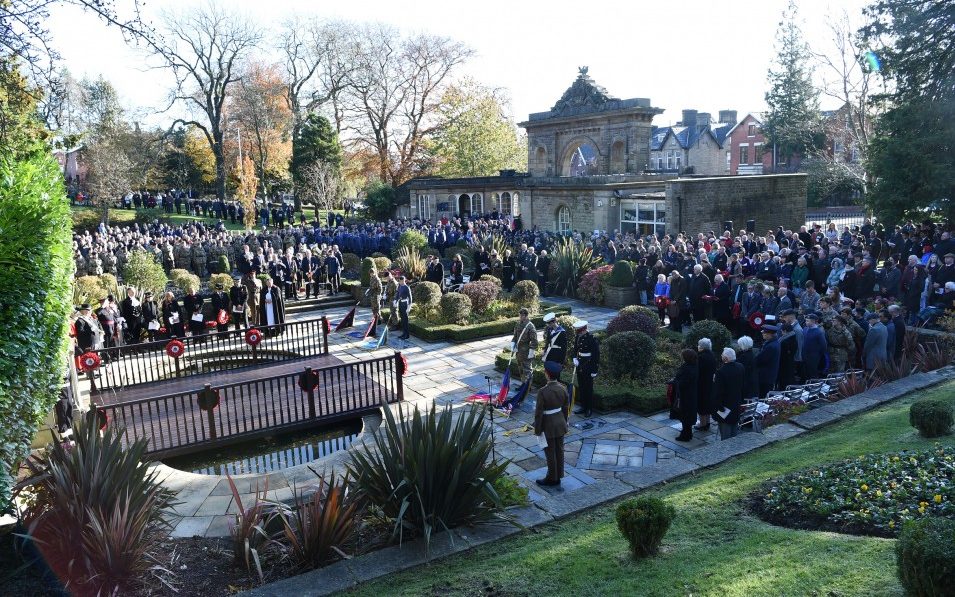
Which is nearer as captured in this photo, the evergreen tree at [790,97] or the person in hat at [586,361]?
the person in hat at [586,361]

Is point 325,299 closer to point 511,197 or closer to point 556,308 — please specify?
point 556,308

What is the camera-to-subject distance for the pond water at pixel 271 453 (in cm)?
1041

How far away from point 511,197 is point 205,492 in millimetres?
32892

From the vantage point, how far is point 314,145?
45.6 metres

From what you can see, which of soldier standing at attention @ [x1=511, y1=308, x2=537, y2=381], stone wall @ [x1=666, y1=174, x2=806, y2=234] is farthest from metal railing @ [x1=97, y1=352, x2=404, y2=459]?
stone wall @ [x1=666, y1=174, x2=806, y2=234]

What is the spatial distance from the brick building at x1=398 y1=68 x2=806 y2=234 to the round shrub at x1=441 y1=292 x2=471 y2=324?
12386 millimetres

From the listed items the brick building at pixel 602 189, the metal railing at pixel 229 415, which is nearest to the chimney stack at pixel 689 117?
the brick building at pixel 602 189

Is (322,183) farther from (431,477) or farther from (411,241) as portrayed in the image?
(431,477)

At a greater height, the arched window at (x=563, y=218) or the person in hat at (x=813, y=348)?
the arched window at (x=563, y=218)

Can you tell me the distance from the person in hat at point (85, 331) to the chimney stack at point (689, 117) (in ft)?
185

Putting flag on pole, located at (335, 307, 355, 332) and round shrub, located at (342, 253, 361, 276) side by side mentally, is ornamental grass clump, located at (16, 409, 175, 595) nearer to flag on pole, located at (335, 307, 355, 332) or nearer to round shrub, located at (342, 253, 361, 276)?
flag on pole, located at (335, 307, 355, 332)

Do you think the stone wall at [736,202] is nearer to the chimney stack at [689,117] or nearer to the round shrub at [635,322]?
the round shrub at [635,322]

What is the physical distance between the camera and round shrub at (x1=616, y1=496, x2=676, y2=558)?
5.54 m

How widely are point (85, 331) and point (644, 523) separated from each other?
12.3 metres
